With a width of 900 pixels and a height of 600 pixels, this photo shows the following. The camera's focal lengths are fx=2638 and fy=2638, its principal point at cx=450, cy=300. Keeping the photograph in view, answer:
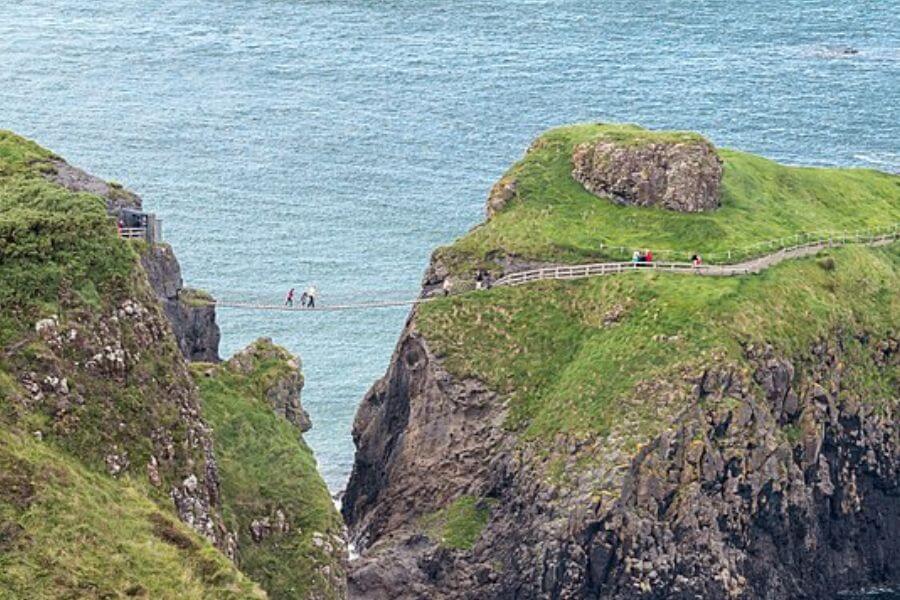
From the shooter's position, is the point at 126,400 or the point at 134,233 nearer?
the point at 126,400

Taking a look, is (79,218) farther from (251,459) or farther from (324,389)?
(324,389)

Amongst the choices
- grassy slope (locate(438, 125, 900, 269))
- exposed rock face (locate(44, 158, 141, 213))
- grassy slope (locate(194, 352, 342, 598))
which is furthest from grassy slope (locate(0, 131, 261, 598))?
grassy slope (locate(438, 125, 900, 269))

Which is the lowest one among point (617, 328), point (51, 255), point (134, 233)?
point (617, 328)

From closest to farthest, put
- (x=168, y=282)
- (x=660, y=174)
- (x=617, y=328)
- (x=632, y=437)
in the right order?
(x=632, y=437) < (x=168, y=282) < (x=617, y=328) < (x=660, y=174)

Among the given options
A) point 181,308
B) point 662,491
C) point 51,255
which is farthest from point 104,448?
point 662,491

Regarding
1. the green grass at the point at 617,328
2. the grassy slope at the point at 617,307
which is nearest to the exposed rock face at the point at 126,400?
the green grass at the point at 617,328

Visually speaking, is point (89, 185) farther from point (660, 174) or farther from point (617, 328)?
point (660, 174)

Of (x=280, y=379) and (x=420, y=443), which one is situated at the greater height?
(x=280, y=379)
